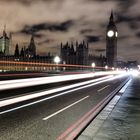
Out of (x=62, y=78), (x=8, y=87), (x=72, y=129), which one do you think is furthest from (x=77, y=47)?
(x=72, y=129)

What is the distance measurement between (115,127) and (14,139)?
11.6 feet

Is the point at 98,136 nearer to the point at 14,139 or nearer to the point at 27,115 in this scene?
the point at 14,139

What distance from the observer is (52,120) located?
9289 millimetres

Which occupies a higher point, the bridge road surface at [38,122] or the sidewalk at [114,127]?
the bridge road surface at [38,122]

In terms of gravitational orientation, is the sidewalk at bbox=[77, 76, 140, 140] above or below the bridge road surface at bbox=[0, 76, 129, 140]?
below

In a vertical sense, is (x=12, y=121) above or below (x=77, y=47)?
below

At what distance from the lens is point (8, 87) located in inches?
792

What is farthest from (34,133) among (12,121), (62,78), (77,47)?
(77,47)

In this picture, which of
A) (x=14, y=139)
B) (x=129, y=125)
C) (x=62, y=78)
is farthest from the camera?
(x=62, y=78)

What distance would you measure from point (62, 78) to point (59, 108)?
77.3 feet

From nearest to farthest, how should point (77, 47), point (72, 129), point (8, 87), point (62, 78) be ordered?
1. point (72, 129)
2. point (8, 87)
3. point (62, 78)
4. point (77, 47)

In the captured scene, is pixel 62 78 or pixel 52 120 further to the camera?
pixel 62 78

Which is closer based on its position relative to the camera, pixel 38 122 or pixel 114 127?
pixel 114 127

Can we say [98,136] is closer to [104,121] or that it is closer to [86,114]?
[104,121]
